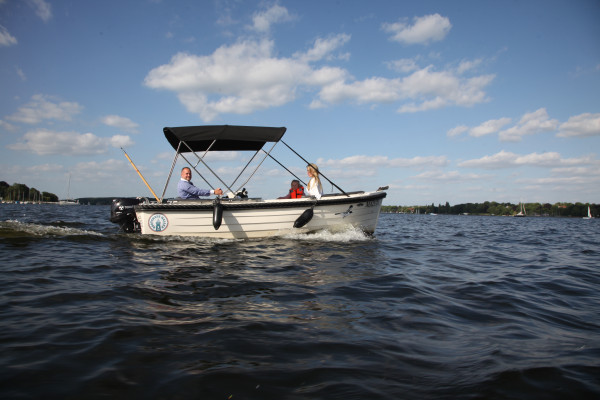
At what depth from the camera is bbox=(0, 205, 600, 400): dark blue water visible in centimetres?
196

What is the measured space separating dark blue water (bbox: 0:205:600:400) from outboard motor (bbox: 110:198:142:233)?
385 centimetres

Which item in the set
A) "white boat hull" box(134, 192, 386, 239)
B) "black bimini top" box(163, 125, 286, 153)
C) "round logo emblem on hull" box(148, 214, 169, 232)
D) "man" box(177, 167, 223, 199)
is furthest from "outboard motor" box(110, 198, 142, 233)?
"black bimini top" box(163, 125, 286, 153)

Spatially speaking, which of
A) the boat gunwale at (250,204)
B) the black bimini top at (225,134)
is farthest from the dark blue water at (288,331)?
the black bimini top at (225,134)

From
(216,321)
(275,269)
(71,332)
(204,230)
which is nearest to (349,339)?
(216,321)

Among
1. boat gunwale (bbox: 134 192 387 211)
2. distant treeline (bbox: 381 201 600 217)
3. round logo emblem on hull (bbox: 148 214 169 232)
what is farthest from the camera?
distant treeline (bbox: 381 201 600 217)

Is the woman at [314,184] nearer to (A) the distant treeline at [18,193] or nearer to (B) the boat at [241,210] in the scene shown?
(B) the boat at [241,210]

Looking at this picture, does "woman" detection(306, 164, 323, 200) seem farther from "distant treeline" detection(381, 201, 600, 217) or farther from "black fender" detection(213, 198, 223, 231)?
"distant treeline" detection(381, 201, 600, 217)

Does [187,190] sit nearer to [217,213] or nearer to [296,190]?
[217,213]

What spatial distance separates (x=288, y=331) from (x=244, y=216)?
605 centimetres

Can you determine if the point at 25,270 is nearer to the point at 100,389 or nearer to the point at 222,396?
the point at 100,389

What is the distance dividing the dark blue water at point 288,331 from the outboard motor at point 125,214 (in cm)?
385

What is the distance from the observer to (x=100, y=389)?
6.06 feet

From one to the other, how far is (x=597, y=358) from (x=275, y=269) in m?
3.90

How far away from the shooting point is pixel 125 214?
9797 millimetres
